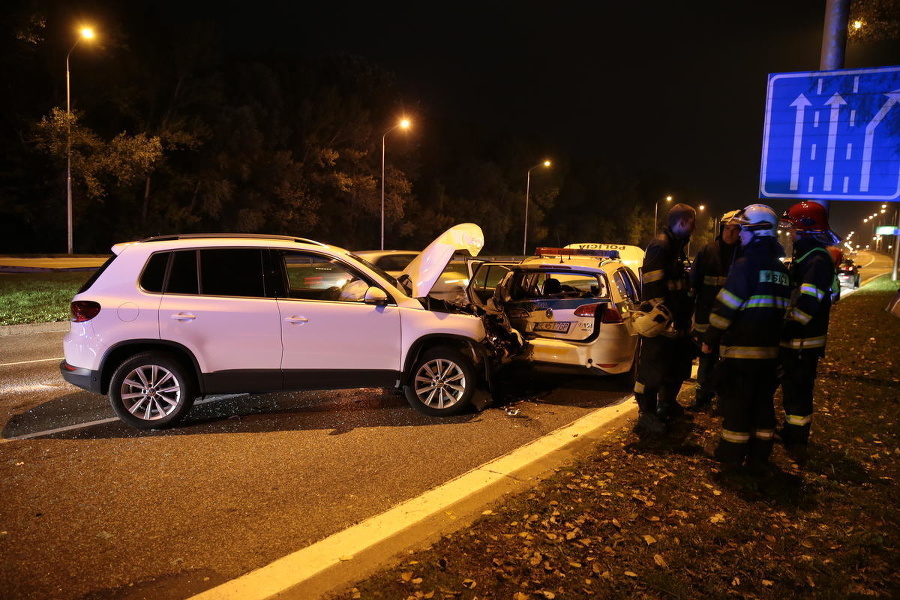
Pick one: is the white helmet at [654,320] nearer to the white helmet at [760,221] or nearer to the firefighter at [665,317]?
the firefighter at [665,317]

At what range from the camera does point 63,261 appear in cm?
2589

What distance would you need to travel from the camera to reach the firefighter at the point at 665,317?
18.3ft

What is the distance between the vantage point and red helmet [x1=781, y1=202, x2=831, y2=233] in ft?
16.9

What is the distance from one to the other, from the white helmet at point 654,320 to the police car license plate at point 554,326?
59.7 inches

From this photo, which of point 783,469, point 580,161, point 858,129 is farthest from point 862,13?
point 580,161

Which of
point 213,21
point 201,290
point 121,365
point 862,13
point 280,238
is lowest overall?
point 121,365

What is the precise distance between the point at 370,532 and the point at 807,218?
4150mm

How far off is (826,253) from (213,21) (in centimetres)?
3897

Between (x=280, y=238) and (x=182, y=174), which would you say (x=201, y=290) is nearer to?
(x=280, y=238)

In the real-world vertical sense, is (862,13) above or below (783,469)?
above

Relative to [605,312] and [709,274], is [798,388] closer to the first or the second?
[709,274]

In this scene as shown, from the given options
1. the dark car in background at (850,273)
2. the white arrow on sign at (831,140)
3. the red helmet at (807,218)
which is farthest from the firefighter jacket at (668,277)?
the dark car in background at (850,273)

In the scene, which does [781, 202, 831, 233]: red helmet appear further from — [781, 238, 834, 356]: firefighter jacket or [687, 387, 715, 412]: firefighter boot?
[687, 387, 715, 412]: firefighter boot

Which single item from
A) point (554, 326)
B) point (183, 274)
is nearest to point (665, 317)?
point (554, 326)
